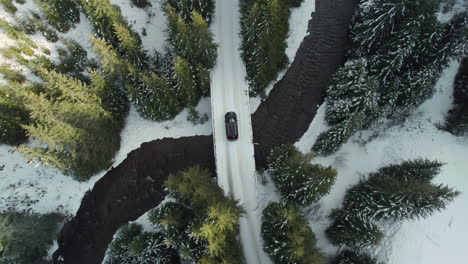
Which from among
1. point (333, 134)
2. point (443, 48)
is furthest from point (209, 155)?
point (443, 48)

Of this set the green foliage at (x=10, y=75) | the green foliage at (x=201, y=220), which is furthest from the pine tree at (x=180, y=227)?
the green foliage at (x=10, y=75)

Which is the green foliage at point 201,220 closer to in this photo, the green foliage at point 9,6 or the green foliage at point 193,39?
the green foliage at point 193,39

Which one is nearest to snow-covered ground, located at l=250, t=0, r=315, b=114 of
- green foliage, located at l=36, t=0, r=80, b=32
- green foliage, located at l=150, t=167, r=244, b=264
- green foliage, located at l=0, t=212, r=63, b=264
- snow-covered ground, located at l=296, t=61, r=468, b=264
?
snow-covered ground, located at l=296, t=61, r=468, b=264

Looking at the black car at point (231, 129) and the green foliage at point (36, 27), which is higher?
the green foliage at point (36, 27)

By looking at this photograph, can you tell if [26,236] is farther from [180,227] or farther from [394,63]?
[394,63]

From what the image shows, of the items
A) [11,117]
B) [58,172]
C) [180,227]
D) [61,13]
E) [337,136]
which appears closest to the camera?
[180,227]

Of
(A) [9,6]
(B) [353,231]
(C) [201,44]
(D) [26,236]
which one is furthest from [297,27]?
(D) [26,236]

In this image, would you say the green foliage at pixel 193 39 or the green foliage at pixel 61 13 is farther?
the green foliage at pixel 61 13

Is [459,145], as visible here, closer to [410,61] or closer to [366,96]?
[410,61]
